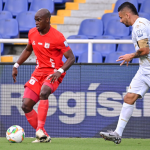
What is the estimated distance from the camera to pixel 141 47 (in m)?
4.90

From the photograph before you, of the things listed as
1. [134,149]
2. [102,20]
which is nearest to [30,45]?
[134,149]

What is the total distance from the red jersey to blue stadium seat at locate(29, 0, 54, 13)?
648cm

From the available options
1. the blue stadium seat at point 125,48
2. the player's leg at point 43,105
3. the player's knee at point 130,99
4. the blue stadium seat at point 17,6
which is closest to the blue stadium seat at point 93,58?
the blue stadium seat at point 125,48

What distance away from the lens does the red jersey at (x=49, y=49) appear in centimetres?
561

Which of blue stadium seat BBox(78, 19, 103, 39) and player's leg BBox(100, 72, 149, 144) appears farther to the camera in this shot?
blue stadium seat BBox(78, 19, 103, 39)

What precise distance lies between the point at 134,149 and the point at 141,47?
141cm

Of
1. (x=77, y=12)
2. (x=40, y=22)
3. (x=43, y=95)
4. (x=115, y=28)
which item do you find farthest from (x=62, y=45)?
(x=77, y=12)

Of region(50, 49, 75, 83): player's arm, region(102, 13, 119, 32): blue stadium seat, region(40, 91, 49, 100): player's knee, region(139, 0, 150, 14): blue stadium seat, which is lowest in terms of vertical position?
region(40, 91, 49, 100): player's knee

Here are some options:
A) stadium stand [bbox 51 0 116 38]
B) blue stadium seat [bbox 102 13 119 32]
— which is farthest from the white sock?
stadium stand [bbox 51 0 116 38]

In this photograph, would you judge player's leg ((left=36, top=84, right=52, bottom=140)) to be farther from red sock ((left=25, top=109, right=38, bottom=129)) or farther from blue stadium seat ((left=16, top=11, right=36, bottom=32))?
blue stadium seat ((left=16, top=11, right=36, bottom=32))

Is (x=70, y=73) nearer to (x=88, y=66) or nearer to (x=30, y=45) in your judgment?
(x=88, y=66)

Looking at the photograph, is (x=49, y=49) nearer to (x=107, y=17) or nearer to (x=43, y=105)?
(x=43, y=105)

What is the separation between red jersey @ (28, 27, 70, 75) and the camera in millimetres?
5605

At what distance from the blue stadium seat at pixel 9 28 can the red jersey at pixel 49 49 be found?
5407mm
